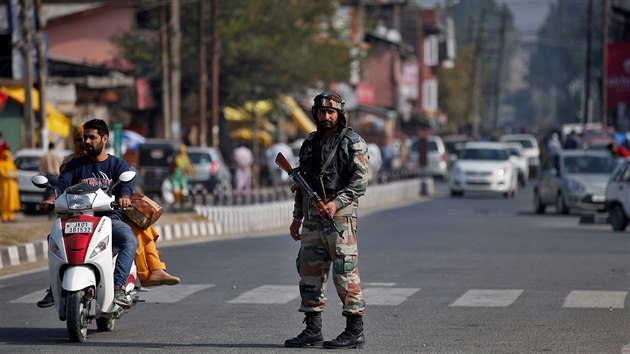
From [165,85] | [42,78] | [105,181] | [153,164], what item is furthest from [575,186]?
[105,181]

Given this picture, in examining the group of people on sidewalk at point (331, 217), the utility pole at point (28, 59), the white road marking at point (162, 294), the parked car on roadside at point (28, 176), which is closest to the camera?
the group of people on sidewalk at point (331, 217)

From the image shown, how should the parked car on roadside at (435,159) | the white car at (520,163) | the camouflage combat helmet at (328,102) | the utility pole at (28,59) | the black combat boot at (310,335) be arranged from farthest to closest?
the parked car on roadside at (435,159) → the white car at (520,163) → the utility pole at (28,59) → the black combat boot at (310,335) → the camouflage combat helmet at (328,102)

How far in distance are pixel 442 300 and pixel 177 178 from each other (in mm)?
22484

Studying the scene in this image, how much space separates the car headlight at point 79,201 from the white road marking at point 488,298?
4482 millimetres

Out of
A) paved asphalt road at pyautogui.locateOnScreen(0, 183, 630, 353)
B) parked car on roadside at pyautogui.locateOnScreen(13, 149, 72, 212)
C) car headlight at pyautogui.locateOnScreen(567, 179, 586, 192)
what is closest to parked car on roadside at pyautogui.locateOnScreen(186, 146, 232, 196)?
parked car on roadside at pyautogui.locateOnScreen(13, 149, 72, 212)

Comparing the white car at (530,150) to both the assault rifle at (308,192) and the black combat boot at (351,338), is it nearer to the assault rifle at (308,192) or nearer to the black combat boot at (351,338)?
the black combat boot at (351,338)

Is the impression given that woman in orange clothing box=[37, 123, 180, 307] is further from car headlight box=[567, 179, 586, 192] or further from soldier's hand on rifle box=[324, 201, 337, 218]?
car headlight box=[567, 179, 586, 192]

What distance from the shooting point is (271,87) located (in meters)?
59.0

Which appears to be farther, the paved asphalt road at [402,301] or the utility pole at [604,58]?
the utility pole at [604,58]

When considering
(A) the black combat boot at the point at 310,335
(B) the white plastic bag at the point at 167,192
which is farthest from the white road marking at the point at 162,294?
(B) the white plastic bag at the point at 167,192

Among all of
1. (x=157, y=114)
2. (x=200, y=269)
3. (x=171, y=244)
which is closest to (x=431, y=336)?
(x=200, y=269)

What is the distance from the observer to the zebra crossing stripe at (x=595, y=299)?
562 inches

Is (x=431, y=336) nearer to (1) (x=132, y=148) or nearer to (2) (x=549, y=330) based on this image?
(2) (x=549, y=330)

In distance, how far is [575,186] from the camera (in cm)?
3416
